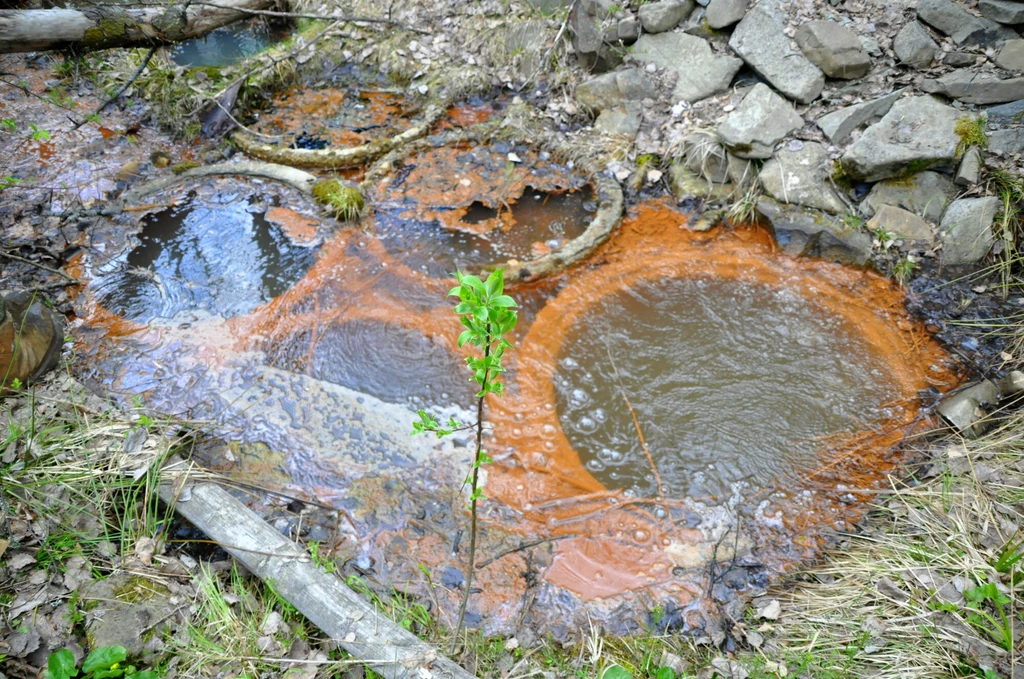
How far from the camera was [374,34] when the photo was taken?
668cm

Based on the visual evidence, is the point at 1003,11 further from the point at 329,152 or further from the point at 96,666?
the point at 96,666

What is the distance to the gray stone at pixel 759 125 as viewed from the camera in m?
4.64

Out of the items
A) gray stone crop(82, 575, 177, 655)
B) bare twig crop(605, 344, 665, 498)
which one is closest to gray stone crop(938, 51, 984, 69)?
bare twig crop(605, 344, 665, 498)

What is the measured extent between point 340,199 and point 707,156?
10.0 feet

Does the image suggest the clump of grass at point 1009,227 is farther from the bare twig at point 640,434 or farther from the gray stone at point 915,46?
the bare twig at point 640,434

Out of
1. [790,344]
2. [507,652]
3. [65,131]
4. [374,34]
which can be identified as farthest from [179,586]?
[374,34]

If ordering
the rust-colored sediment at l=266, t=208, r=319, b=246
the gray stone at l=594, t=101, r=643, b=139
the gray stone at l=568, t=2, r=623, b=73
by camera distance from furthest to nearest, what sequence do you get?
the gray stone at l=568, t=2, r=623, b=73 → the gray stone at l=594, t=101, r=643, b=139 → the rust-colored sediment at l=266, t=208, r=319, b=246

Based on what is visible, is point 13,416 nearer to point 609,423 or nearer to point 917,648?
point 609,423

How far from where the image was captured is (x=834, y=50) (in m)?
4.60

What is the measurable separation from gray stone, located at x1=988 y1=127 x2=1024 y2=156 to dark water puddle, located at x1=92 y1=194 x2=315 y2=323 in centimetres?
509

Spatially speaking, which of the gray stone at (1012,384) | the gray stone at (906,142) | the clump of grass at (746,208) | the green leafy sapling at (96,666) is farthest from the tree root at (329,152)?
the gray stone at (1012,384)

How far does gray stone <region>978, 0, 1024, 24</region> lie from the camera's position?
414 centimetres

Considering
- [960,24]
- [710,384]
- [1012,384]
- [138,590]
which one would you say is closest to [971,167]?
[960,24]

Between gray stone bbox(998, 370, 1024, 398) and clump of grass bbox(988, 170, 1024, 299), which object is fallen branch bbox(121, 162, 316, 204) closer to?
gray stone bbox(998, 370, 1024, 398)
